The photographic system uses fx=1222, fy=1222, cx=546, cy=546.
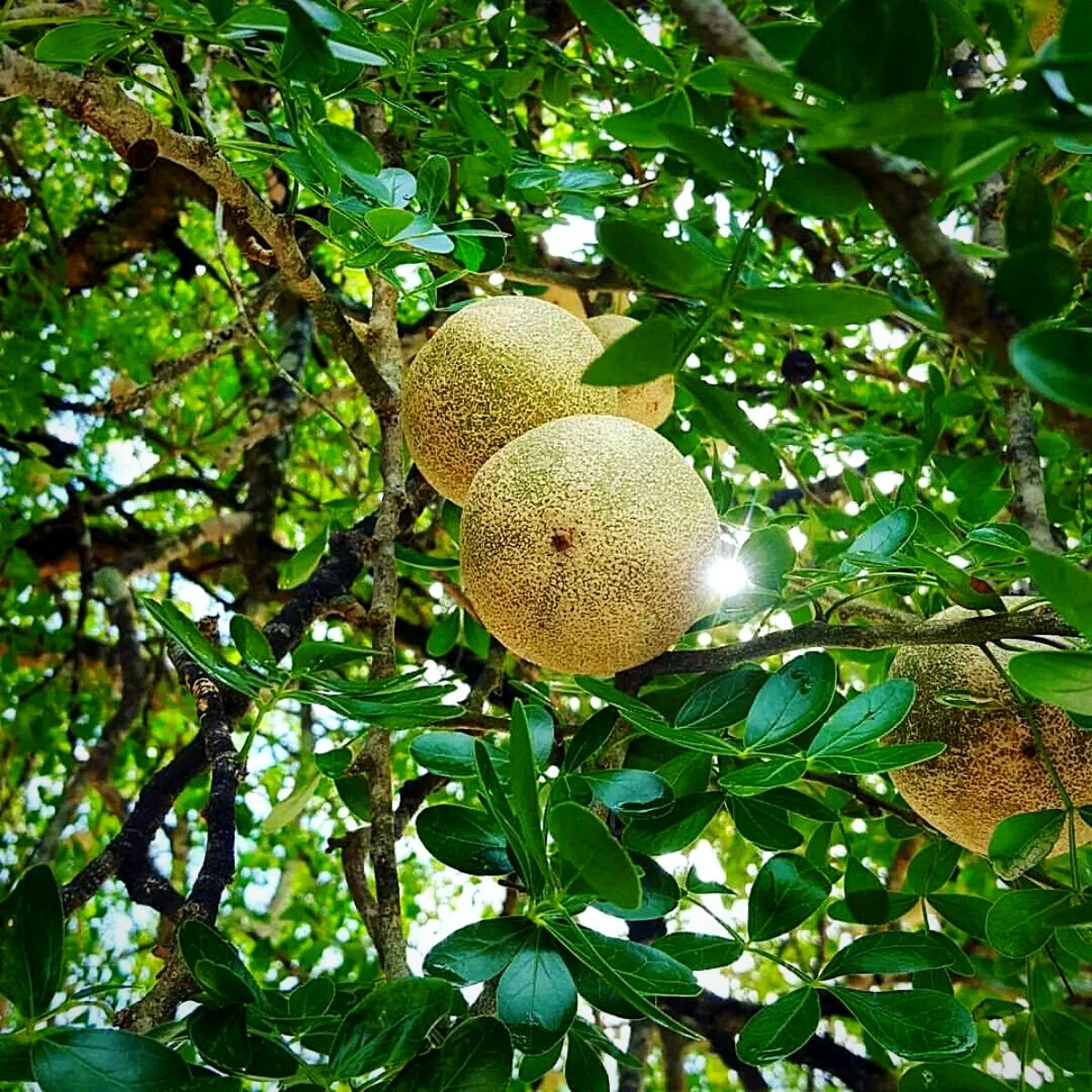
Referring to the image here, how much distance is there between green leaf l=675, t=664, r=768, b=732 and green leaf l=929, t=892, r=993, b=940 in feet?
1.02

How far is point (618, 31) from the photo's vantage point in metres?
0.71

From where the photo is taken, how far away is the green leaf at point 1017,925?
0.81m

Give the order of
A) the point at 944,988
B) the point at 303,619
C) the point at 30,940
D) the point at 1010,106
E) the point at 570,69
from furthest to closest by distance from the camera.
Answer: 1. the point at 570,69
2. the point at 303,619
3. the point at 944,988
4. the point at 30,940
5. the point at 1010,106

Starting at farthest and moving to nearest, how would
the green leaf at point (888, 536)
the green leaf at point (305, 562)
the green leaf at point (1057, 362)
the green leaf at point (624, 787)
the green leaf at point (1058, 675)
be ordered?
the green leaf at point (305, 562), the green leaf at point (888, 536), the green leaf at point (624, 787), the green leaf at point (1058, 675), the green leaf at point (1057, 362)

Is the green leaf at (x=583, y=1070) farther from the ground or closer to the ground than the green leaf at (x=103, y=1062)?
closer to the ground

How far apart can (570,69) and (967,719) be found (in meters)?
1.01

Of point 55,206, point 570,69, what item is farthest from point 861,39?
point 55,206

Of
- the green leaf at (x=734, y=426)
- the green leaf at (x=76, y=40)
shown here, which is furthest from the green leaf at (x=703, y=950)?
the green leaf at (x=76, y=40)

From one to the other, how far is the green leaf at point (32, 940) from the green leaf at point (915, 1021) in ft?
1.64

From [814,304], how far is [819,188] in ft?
0.20

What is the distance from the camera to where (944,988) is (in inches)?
41.4

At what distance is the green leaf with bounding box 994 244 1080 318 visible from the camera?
0.44m

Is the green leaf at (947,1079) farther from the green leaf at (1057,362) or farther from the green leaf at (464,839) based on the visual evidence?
the green leaf at (1057,362)

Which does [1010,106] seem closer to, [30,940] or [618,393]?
[30,940]
